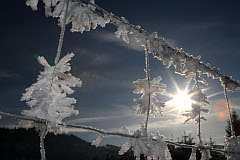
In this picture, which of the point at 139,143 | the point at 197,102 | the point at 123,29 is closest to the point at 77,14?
the point at 123,29

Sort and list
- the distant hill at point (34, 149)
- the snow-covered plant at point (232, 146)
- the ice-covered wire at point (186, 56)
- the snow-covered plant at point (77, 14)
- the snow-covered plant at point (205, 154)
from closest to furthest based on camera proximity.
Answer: the snow-covered plant at point (77, 14), the ice-covered wire at point (186, 56), the snow-covered plant at point (205, 154), the snow-covered plant at point (232, 146), the distant hill at point (34, 149)

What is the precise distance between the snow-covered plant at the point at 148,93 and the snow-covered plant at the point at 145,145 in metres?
0.14

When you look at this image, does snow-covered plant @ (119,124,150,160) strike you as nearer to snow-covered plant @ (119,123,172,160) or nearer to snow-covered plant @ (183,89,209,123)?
snow-covered plant @ (119,123,172,160)

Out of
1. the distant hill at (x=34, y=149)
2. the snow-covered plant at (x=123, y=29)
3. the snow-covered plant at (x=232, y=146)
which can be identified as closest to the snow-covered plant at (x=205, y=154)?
the snow-covered plant at (x=232, y=146)

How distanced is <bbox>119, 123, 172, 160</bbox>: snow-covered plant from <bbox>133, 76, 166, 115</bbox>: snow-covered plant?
0.46ft

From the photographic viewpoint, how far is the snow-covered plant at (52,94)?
816mm

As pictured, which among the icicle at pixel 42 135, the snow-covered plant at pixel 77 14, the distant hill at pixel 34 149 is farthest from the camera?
the distant hill at pixel 34 149

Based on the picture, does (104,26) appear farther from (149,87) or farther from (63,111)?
(63,111)

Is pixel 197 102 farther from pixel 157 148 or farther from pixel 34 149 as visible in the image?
pixel 34 149

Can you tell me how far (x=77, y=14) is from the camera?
3.83ft

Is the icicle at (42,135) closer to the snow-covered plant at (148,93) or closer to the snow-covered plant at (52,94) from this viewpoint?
the snow-covered plant at (52,94)

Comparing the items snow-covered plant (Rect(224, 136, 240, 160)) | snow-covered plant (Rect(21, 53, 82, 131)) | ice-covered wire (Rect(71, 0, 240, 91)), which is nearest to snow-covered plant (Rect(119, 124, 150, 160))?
snow-covered plant (Rect(21, 53, 82, 131))

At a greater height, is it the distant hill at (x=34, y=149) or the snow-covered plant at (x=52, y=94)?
the snow-covered plant at (x=52, y=94)

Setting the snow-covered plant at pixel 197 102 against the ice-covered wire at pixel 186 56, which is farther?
the snow-covered plant at pixel 197 102
